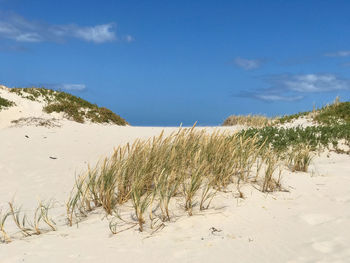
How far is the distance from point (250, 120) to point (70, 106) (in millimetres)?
10793

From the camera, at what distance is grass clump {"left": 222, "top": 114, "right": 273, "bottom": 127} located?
58.9 feet

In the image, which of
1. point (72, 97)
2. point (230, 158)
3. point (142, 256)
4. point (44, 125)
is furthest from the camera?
point (72, 97)

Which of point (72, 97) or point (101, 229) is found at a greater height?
point (72, 97)

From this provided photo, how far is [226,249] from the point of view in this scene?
330 centimetres

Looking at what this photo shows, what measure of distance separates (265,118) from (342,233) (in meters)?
15.6

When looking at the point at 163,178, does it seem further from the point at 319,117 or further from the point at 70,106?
the point at 70,106

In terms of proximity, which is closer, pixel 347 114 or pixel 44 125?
pixel 44 125

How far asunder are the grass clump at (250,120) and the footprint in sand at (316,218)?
42.5ft

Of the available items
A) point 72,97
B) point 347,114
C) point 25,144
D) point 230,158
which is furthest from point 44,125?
point 347,114

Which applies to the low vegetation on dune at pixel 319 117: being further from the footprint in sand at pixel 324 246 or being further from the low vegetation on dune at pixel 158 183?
the footprint in sand at pixel 324 246

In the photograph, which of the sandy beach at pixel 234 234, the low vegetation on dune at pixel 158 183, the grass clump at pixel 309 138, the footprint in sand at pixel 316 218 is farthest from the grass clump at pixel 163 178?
the grass clump at pixel 309 138

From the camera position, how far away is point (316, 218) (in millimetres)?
4148

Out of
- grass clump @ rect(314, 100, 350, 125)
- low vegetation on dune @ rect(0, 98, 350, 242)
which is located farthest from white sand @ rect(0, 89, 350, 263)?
grass clump @ rect(314, 100, 350, 125)

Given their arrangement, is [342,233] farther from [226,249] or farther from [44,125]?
[44,125]
